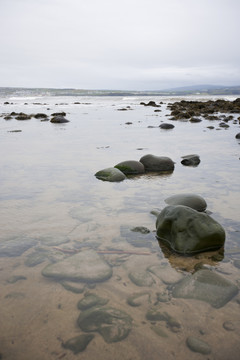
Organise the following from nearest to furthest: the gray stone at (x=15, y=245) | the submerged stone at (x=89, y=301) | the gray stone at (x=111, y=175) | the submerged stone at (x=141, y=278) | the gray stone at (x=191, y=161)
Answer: the submerged stone at (x=89, y=301)
the submerged stone at (x=141, y=278)
the gray stone at (x=15, y=245)
the gray stone at (x=111, y=175)
the gray stone at (x=191, y=161)

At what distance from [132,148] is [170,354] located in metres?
7.57

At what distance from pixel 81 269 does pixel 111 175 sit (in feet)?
10.2

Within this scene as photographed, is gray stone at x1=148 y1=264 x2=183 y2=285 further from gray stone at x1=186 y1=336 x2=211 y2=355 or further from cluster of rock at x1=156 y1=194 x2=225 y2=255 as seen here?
gray stone at x1=186 y1=336 x2=211 y2=355

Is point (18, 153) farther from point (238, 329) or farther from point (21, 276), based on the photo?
point (238, 329)

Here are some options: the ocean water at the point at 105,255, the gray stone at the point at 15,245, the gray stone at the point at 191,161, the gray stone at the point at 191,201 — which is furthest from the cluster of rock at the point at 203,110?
the gray stone at the point at 15,245

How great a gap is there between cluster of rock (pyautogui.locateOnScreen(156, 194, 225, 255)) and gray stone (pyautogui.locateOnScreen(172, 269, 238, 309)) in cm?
48

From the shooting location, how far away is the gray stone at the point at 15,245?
311 centimetres

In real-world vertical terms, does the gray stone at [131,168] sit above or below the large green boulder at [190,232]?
below

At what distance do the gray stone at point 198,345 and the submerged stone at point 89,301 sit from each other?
0.71m

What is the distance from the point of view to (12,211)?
13.8 ft

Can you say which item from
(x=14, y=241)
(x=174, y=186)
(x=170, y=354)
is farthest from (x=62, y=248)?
(x=174, y=186)

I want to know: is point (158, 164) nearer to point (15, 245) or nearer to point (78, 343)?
point (15, 245)

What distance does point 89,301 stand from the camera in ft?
8.06

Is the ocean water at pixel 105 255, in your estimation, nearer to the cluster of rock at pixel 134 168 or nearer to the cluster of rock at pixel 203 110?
the cluster of rock at pixel 134 168
